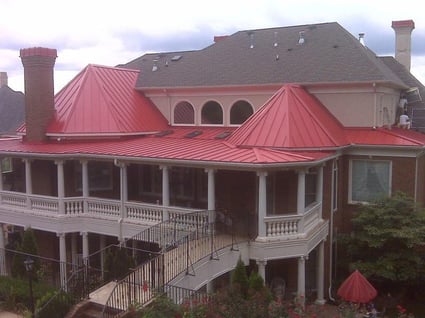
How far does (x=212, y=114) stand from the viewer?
2206 centimetres

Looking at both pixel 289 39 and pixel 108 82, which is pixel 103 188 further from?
pixel 289 39

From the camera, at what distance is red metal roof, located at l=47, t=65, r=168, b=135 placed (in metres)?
→ 21.1

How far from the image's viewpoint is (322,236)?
17.6m

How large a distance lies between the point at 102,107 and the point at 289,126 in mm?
8591

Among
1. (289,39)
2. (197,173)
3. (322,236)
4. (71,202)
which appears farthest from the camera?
(289,39)

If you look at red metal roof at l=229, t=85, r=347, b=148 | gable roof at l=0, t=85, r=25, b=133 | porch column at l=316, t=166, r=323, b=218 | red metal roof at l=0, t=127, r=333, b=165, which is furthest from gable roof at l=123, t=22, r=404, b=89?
gable roof at l=0, t=85, r=25, b=133

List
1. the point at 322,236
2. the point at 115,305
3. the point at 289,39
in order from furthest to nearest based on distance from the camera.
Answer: the point at 289,39
the point at 322,236
the point at 115,305

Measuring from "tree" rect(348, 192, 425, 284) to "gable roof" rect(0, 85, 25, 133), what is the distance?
34.0 m

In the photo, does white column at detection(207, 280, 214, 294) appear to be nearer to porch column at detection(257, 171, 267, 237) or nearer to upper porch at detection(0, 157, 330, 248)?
upper porch at detection(0, 157, 330, 248)

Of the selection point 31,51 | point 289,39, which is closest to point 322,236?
point 289,39

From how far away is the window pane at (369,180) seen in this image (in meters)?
19.0

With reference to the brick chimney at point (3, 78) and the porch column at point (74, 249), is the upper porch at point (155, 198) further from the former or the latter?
the brick chimney at point (3, 78)

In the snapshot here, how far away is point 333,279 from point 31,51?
15.1m

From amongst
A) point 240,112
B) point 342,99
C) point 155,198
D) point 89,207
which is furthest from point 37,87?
point 342,99
